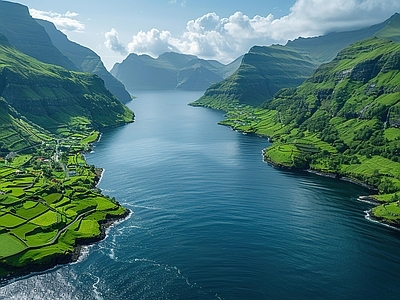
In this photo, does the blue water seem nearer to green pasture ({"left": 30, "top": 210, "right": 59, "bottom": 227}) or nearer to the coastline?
the coastline

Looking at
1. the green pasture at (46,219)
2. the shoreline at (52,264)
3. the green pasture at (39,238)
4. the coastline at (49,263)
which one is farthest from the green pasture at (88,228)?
the green pasture at (46,219)

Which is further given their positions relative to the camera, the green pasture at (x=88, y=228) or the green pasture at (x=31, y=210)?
the green pasture at (x=31, y=210)

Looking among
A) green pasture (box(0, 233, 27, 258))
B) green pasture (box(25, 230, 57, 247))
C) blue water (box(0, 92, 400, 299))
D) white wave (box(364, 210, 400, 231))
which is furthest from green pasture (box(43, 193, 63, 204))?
white wave (box(364, 210, 400, 231))

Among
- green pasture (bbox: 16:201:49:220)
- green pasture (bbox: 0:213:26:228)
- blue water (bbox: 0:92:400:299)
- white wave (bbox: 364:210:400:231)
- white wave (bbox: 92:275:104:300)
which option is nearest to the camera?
white wave (bbox: 92:275:104:300)

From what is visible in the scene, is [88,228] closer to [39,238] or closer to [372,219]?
[39,238]

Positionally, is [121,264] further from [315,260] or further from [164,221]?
[315,260]

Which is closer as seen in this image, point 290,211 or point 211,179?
point 290,211

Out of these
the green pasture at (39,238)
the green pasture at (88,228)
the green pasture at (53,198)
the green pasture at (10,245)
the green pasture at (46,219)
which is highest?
the green pasture at (53,198)

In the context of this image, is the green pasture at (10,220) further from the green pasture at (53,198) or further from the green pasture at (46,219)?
the green pasture at (53,198)

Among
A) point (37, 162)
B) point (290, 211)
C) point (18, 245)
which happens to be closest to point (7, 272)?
point (18, 245)
